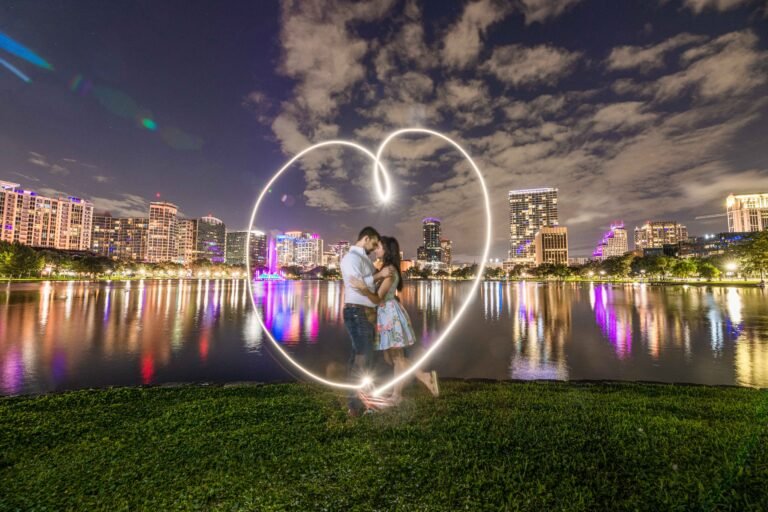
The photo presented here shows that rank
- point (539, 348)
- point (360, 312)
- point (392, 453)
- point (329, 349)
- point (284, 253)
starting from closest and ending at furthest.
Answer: point (392, 453), point (360, 312), point (539, 348), point (329, 349), point (284, 253)

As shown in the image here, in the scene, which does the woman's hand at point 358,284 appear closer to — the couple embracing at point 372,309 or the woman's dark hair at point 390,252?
the couple embracing at point 372,309

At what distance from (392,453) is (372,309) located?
2272 millimetres

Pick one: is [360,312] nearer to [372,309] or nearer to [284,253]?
[372,309]

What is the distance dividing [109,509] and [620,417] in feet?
23.0

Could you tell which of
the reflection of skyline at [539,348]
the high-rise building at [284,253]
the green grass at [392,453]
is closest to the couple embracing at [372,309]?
the green grass at [392,453]

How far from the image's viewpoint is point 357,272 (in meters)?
6.16

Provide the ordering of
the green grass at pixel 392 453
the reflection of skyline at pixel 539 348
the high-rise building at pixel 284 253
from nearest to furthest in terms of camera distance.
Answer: the green grass at pixel 392 453
the reflection of skyline at pixel 539 348
the high-rise building at pixel 284 253

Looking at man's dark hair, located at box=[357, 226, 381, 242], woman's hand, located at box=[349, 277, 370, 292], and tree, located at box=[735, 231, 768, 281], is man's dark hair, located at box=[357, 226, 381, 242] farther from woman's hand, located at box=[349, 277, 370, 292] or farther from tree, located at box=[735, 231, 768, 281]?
tree, located at box=[735, 231, 768, 281]

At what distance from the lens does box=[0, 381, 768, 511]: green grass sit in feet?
13.0

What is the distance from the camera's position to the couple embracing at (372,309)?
6.23 metres

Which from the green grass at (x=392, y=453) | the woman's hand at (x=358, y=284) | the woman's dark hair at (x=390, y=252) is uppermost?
the woman's dark hair at (x=390, y=252)

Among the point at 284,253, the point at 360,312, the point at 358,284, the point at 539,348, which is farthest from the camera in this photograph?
the point at 284,253

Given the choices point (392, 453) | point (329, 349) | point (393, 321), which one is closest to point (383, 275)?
point (393, 321)

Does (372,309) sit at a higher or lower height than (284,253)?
lower
